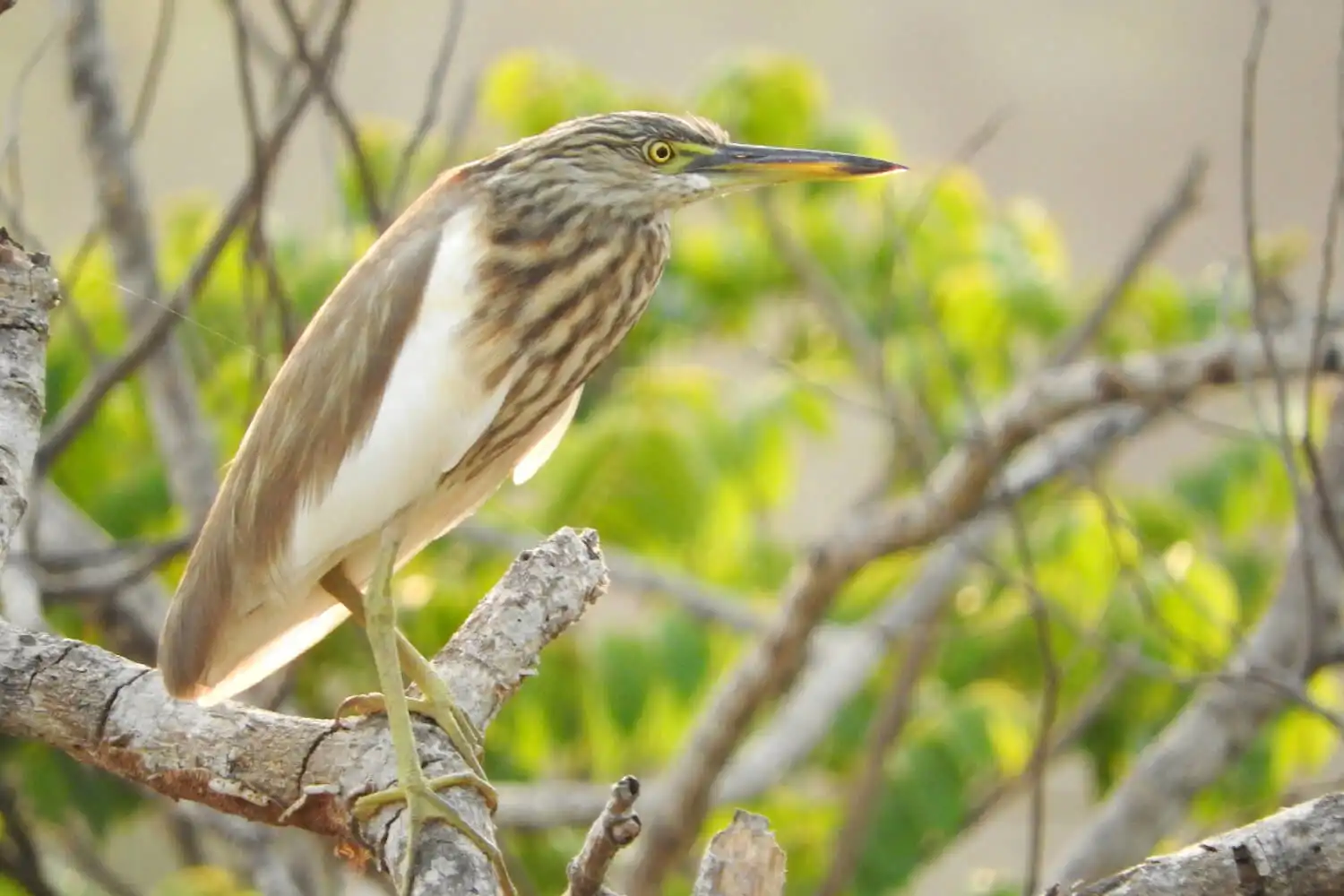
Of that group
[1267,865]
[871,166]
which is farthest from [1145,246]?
[1267,865]

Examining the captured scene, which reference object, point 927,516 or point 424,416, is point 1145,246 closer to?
point 927,516

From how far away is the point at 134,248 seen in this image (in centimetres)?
207

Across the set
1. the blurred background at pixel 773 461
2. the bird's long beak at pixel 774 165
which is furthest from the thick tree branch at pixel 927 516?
the bird's long beak at pixel 774 165

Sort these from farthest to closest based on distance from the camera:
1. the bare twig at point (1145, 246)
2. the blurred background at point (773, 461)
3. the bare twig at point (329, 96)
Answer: the blurred background at point (773, 461)
the bare twig at point (1145, 246)
the bare twig at point (329, 96)

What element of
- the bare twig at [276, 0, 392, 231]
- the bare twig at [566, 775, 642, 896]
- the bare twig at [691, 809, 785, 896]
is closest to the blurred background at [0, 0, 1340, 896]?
the bare twig at [276, 0, 392, 231]

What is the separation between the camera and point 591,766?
2.80 meters

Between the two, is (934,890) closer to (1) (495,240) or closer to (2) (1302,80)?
(2) (1302,80)

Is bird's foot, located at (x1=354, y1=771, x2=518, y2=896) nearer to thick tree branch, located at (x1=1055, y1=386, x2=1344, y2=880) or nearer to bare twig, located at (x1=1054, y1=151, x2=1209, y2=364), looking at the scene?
thick tree branch, located at (x1=1055, y1=386, x2=1344, y2=880)

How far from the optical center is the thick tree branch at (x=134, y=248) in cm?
205

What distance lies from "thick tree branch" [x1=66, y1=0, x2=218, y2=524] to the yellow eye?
0.82m

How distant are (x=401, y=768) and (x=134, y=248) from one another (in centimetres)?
105

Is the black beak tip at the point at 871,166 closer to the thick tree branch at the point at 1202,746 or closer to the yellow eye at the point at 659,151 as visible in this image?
the yellow eye at the point at 659,151

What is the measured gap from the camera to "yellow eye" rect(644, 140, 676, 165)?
4.58 feet

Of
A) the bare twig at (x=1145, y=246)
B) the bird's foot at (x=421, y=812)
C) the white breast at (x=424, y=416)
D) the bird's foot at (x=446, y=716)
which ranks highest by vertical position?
the bare twig at (x=1145, y=246)
